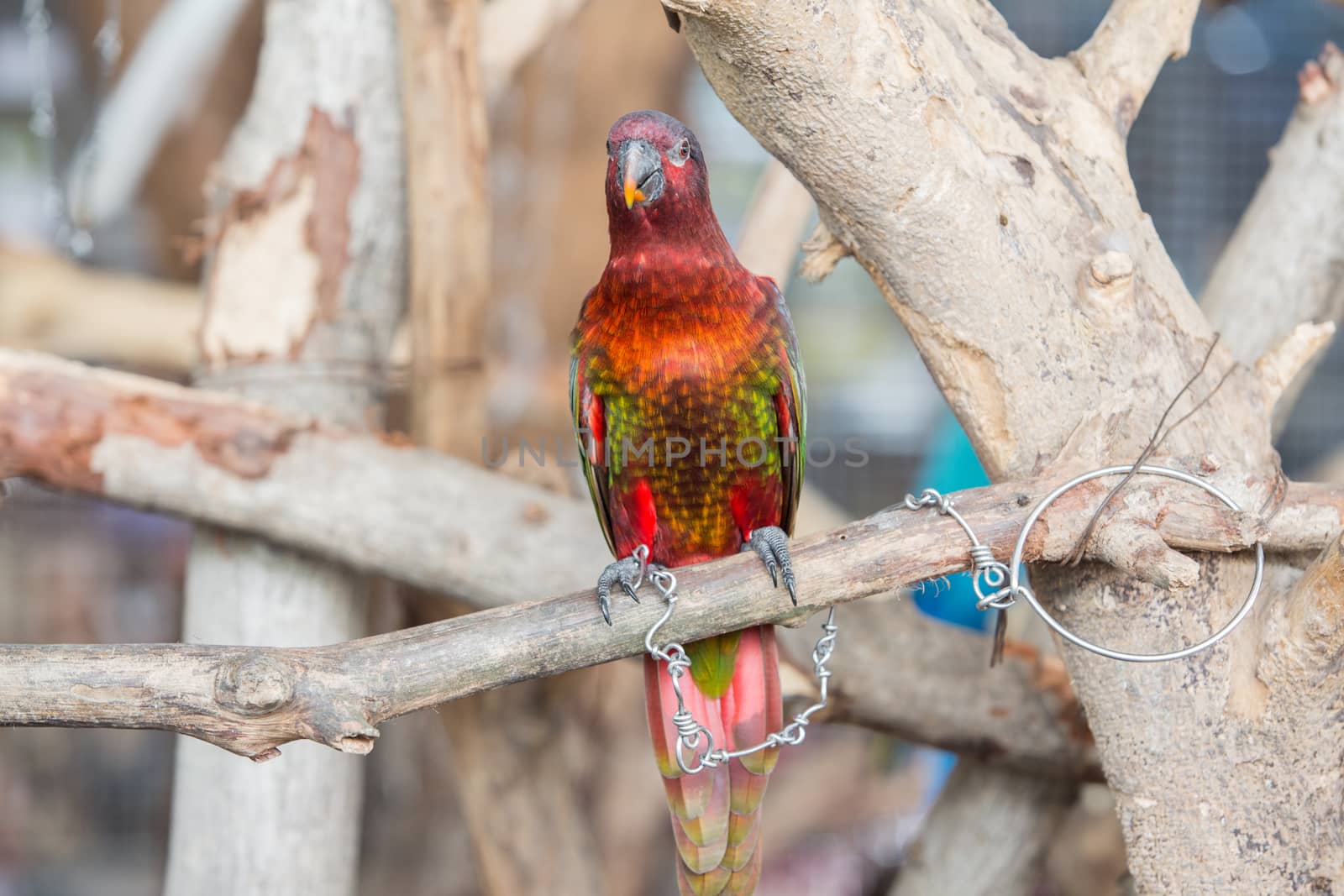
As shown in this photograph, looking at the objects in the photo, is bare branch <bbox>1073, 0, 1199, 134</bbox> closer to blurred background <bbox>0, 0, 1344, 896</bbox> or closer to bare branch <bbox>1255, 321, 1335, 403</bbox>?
A: bare branch <bbox>1255, 321, 1335, 403</bbox>

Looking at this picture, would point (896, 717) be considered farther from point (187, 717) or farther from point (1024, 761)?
point (187, 717)

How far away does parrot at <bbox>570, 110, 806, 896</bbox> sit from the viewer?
Answer: 1.38 meters

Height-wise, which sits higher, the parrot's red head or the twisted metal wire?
the parrot's red head

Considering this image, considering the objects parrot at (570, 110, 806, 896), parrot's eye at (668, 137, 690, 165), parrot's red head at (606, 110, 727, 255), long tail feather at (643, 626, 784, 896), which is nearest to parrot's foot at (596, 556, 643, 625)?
parrot at (570, 110, 806, 896)

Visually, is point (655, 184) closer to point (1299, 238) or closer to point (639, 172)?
point (639, 172)

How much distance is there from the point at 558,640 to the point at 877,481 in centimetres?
321

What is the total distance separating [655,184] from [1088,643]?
735 mm

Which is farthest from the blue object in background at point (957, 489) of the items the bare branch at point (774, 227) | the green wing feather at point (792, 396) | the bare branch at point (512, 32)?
the bare branch at point (512, 32)

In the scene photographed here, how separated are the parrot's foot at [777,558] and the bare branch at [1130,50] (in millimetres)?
689

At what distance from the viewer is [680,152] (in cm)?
137

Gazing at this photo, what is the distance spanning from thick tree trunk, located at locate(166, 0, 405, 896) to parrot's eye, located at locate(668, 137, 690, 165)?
0.87 m

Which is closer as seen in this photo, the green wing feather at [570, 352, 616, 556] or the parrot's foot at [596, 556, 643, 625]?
the parrot's foot at [596, 556, 643, 625]

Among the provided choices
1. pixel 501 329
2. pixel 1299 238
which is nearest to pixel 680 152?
pixel 1299 238

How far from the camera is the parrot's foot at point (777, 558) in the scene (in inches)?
50.0
